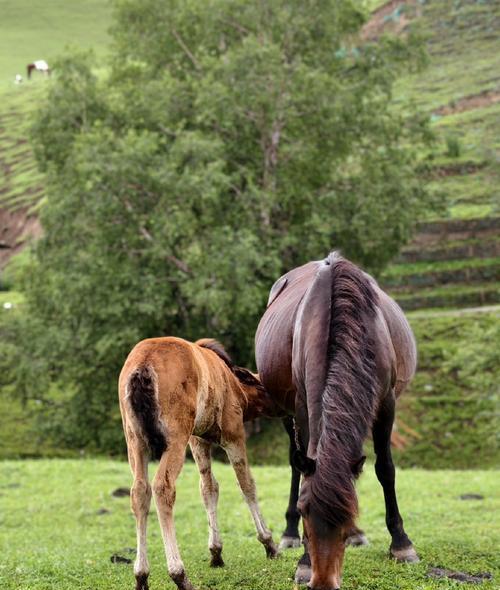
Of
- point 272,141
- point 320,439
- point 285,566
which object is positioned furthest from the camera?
point 272,141

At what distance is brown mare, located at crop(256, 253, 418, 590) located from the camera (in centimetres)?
521

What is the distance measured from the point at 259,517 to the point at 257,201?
1704 cm

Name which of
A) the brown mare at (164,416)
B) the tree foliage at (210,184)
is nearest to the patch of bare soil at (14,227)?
the tree foliage at (210,184)

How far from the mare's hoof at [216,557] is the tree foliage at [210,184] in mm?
13942

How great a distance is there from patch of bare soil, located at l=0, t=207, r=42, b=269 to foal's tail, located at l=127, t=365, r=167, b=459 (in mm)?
48281

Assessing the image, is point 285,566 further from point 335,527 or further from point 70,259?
point 70,259

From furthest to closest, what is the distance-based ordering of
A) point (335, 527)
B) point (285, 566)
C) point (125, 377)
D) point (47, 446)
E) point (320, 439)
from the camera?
1. point (47, 446)
2. point (285, 566)
3. point (125, 377)
4. point (320, 439)
5. point (335, 527)

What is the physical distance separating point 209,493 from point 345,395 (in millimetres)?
2500

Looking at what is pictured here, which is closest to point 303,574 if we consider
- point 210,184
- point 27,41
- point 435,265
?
point 210,184

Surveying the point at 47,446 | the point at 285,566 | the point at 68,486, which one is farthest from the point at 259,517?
the point at 47,446

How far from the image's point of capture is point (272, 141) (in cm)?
2473

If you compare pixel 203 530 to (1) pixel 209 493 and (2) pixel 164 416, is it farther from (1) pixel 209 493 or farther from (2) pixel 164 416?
(2) pixel 164 416

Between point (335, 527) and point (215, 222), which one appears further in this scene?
point (215, 222)

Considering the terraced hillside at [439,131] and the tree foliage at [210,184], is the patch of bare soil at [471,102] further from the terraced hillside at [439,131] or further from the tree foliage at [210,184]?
the tree foliage at [210,184]
